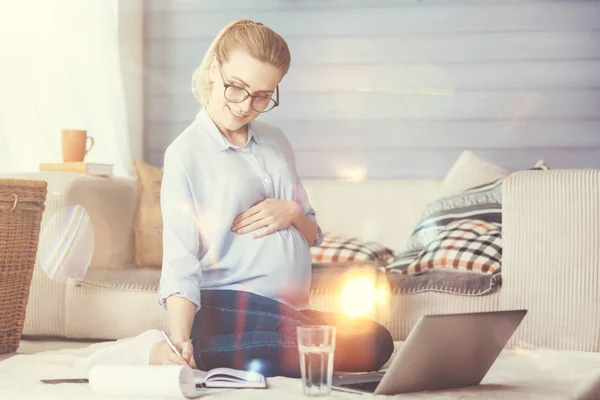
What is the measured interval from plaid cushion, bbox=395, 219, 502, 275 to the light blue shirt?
727 millimetres

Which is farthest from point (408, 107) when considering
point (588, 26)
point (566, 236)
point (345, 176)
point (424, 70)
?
point (566, 236)

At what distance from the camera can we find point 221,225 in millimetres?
1697

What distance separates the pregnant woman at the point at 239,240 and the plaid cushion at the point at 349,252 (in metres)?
0.94

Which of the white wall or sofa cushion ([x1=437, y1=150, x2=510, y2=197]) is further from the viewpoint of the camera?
the white wall

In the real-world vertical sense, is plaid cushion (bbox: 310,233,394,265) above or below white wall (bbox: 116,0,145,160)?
below

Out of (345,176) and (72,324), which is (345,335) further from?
(345,176)

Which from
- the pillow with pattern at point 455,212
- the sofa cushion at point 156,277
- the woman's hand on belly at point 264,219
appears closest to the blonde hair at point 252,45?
the woman's hand on belly at point 264,219

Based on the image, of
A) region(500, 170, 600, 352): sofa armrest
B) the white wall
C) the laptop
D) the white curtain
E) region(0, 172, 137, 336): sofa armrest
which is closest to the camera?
the laptop

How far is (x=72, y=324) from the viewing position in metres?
2.49

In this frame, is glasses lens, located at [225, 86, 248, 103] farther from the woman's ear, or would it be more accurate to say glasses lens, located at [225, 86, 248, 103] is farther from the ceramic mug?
the ceramic mug

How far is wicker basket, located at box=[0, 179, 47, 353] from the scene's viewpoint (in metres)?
2.24

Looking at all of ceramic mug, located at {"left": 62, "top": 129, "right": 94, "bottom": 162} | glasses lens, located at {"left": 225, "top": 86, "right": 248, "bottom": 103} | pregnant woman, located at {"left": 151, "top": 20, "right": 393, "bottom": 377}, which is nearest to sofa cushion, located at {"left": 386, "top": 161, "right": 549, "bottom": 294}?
pregnant woman, located at {"left": 151, "top": 20, "right": 393, "bottom": 377}

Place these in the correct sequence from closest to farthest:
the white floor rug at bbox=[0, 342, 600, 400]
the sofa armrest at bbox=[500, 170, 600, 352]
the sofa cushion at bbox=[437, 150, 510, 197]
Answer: the white floor rug at bbox=[0, 342, 600, 400]
the sofa armrest at bbox=[500, 170, 600, 352]
the sofa cushion at bbox=[437, 150, 510, 197]

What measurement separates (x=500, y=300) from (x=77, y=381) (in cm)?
111
